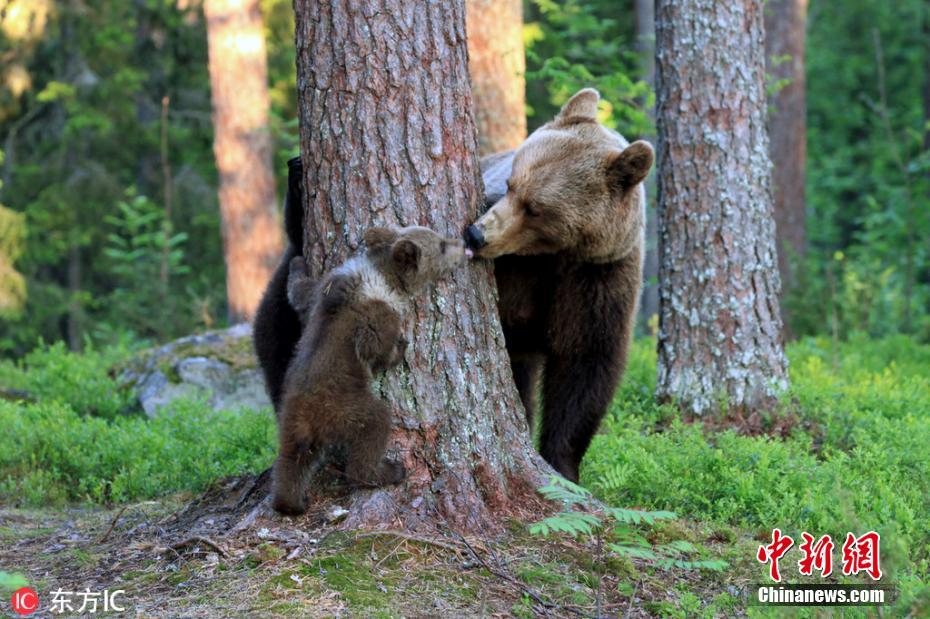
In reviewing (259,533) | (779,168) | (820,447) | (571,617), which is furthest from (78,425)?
(779,168)

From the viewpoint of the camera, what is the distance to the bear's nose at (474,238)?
477 centimetres

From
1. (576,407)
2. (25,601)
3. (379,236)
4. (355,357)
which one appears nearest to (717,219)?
(576,407)

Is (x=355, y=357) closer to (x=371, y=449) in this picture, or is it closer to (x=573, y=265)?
(x=371, y=449)

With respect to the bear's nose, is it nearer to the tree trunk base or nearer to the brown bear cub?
the brown bear cub

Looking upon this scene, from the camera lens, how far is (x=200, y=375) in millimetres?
9531

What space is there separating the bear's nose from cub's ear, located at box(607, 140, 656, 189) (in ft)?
3.31

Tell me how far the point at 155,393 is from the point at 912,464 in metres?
6.62

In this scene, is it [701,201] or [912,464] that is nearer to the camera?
[912,464]

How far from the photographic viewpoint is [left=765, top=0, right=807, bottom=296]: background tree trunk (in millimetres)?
15102

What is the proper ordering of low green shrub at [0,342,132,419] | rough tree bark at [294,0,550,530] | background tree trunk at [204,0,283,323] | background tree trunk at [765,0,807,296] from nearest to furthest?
rough tree bark at [294,0,550,530], low green shrub at [0,342,132,419], background tree trunk at [204,0,283,323], background tree trunk at [765,0,807,296]

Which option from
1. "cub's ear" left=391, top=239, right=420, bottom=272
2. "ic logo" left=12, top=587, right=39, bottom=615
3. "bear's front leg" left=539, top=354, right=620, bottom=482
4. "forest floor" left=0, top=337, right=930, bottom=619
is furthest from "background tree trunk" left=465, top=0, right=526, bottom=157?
"ic logo" left=12, top=587, right=39, bottom=615

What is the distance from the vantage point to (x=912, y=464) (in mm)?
6016

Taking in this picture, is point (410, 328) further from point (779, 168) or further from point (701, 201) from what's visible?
point (779, 168)

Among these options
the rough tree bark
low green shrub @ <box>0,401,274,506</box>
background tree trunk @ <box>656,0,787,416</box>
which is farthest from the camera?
background tree trunk @ <box>656,0,787,416</box>
